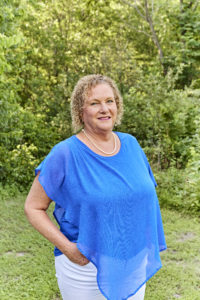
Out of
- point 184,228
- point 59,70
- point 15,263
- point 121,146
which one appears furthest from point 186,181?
point 59,70

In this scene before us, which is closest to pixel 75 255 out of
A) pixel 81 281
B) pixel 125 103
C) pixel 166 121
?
pixel 81 281

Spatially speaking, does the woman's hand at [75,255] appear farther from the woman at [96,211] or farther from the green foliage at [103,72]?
the green foliage at [103,72]

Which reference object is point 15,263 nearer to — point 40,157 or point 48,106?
point 40,157

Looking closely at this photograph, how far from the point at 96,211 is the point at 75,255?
26cm

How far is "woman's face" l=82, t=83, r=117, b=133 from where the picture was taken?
196 centimetres

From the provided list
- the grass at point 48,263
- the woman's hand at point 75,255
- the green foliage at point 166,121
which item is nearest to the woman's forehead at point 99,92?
the woman's hand at point 75,255

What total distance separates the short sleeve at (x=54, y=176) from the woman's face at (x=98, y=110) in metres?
0.28

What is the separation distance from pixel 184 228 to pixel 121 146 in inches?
154

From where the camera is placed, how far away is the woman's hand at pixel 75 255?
1.78 m

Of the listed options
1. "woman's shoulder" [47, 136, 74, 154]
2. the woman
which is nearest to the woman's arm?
the woman

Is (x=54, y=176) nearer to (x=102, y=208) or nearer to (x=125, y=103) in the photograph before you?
(x=102, y=208)

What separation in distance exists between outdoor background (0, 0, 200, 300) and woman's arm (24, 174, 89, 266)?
2300 millimetres

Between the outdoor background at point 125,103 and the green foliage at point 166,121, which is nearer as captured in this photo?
the outdoor background at point 125,103

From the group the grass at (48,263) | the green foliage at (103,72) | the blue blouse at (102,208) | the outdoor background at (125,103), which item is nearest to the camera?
the blue blouse at (102,208)
